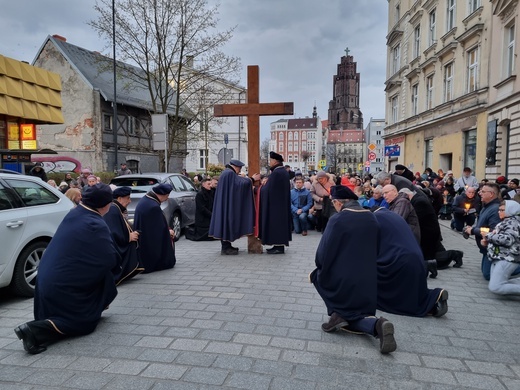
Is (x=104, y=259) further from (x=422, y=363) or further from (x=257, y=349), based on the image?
(x=422, y=363)

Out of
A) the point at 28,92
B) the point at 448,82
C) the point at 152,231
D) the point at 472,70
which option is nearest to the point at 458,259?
the point at 152,231

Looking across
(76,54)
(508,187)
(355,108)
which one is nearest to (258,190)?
(508,187)

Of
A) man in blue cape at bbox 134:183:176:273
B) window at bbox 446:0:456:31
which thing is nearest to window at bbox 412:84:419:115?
window at bbox 446:0:456:31

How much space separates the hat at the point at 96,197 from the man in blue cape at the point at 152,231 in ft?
8.65

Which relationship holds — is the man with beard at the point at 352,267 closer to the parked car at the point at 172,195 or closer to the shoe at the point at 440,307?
the shoe at the point at 440,307

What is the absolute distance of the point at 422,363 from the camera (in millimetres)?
3529

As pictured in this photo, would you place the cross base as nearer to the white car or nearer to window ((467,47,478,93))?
the white car

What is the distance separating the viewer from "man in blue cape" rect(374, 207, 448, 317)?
4551 millimetres

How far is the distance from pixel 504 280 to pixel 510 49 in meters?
14.8

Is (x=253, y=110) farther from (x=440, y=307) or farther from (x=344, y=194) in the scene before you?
(x=440, y=307)

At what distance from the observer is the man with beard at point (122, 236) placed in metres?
5.86

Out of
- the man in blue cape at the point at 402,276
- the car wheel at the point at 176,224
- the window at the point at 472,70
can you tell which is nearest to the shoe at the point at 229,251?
the car wheel at the point at 176,224

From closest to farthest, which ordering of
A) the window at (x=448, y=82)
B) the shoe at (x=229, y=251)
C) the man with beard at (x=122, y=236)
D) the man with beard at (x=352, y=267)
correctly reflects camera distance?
1. the man with beard at (x=352, y=267)
2. the man with beard at (x=122, y=236)
3. the shoe at (x=229, y=251)
4. the window at (x=448, y=82)

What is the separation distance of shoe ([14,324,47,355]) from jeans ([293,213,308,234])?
28.1 feet
